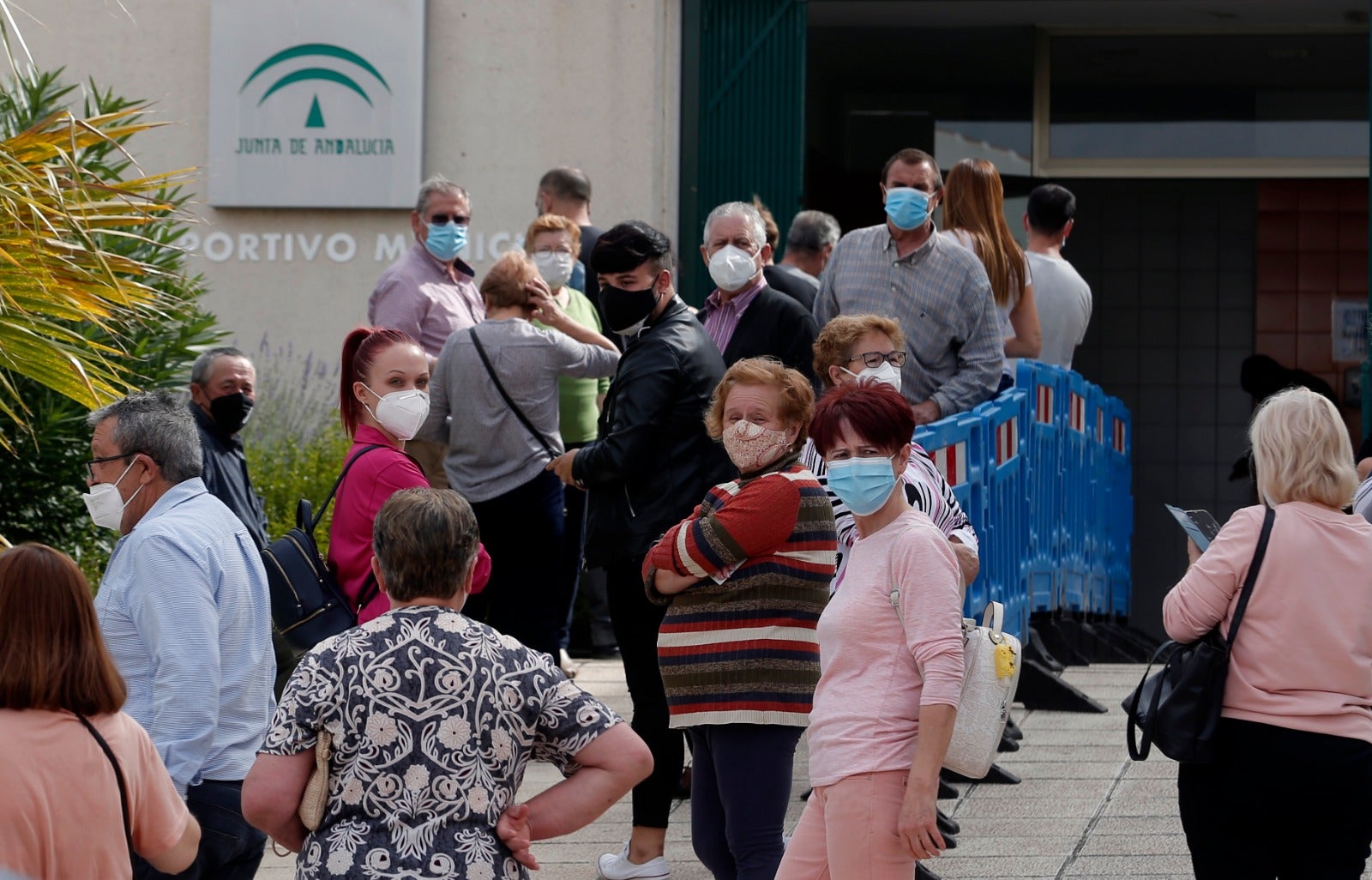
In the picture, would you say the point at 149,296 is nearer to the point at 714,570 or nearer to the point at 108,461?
the point at 108,461

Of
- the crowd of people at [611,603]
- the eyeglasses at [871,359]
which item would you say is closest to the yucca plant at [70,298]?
the crowd of people at [611,603]

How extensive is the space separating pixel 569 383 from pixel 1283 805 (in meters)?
4.45

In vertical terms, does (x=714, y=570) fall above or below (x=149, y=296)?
below

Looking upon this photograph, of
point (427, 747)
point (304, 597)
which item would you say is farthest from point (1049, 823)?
point (427, 747)

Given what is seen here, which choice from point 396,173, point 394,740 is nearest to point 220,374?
point 394,740

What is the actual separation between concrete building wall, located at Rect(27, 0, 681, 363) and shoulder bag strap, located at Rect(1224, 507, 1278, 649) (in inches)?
284

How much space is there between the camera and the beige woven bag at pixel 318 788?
315cm

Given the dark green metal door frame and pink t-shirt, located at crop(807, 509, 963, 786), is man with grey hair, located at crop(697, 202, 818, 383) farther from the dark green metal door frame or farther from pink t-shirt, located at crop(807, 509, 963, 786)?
the dark green metal door frame

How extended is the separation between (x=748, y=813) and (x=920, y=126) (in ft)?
37.9

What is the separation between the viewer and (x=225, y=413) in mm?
6535

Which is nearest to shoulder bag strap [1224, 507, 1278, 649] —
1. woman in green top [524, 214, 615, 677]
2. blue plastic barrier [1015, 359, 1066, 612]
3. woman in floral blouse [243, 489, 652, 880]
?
woman in floral blouse [243, 489, 652, 880]

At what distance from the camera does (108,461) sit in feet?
13.9

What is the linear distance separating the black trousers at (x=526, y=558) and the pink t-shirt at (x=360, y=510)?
209 cm

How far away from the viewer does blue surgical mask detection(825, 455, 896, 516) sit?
388 cm
